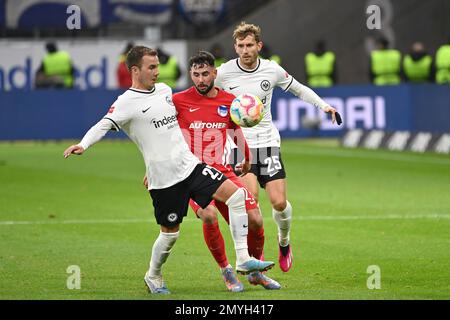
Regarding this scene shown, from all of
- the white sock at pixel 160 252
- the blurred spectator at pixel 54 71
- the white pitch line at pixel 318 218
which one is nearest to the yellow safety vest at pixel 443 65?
the blurred spectator at pixel 54 71

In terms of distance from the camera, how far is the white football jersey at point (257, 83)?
12.6 meters

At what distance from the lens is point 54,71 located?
3272 cm

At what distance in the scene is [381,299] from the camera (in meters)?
10.3

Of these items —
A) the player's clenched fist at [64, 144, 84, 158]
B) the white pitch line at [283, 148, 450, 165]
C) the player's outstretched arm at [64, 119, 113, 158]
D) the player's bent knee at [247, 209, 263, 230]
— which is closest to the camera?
the player's clenched fist at [64, 144, 84, 158]

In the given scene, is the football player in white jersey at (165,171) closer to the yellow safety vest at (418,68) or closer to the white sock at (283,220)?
the white sock at (283,220)

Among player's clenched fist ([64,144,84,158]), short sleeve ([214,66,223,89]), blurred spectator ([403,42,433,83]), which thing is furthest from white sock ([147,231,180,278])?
blurred spectator ([403,42,433,83])

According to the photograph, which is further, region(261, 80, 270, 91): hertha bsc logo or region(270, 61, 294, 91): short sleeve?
region(270, 61, 294, 91): short sleeve

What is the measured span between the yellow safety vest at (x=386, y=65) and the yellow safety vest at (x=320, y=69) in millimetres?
1138

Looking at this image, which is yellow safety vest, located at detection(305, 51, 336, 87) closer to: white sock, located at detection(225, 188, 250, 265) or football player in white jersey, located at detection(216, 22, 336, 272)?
football player in white jersey, located at detection(216, 22, 336, 272)

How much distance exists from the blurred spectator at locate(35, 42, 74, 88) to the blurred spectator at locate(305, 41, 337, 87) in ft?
19.6

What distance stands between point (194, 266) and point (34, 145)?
19.1 metres

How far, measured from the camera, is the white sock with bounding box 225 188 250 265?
10969 mm
